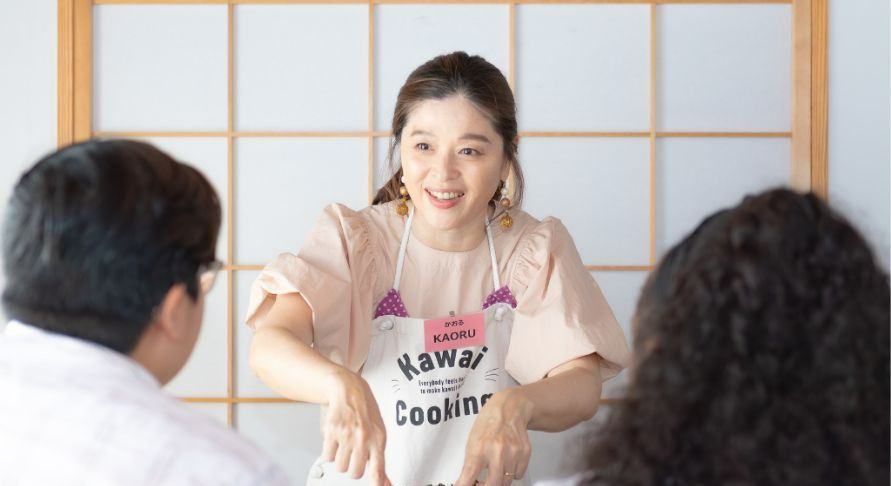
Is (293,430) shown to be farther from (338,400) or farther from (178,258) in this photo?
(178,258)

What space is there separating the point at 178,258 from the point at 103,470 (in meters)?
0.22

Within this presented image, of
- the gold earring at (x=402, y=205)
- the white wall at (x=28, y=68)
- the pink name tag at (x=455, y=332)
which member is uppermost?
the white wall at (x=28, y=68)

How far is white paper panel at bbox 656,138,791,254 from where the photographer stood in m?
2.42

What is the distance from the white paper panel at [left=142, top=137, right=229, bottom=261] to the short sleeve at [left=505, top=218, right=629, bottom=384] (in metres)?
0.94

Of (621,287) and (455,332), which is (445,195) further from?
(621,287)

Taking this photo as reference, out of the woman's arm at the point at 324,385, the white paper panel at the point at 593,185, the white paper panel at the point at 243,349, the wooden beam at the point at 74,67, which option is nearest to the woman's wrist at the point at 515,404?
the woman's arm at the point at 324,385

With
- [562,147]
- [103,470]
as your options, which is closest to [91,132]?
[562,147]

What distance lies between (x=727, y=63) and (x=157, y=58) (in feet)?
4.45

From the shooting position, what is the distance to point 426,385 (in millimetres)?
1656

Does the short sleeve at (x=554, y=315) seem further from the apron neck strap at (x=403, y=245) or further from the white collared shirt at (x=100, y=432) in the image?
the white collared shirt at (x=100, y=432)

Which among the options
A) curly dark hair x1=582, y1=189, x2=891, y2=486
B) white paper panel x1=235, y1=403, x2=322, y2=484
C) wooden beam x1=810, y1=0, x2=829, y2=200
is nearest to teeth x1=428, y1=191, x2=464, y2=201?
curly dark hair x1=582, y1=189, x2=891, y2=486

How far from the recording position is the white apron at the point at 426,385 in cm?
163

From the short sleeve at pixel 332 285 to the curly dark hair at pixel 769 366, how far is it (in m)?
0.83

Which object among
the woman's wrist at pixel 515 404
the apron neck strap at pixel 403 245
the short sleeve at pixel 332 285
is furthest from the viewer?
the apron neck strap at pixel 403 245
